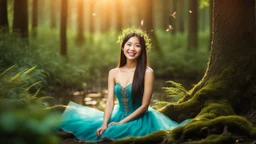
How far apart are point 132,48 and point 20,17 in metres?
10.3

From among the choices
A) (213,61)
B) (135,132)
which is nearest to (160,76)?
(213,61)

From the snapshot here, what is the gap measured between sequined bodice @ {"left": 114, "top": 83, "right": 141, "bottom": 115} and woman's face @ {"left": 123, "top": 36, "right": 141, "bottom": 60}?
1.53ft

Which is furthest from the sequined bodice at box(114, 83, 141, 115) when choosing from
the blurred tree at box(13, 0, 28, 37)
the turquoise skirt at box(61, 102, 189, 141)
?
the blurred tree at box(13, 0, 28, 37)

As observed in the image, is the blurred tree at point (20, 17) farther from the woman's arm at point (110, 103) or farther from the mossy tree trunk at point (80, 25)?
the mossy tree trunk at point (80, 25)

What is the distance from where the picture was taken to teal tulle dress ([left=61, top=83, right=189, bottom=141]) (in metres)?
7.54

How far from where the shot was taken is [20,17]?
1725 centimetres

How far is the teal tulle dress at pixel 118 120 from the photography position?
7535 mm

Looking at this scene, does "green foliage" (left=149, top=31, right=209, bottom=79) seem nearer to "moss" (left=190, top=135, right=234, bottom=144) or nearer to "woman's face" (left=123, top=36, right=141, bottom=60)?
"woman's face" (left=123, top=36, right=141, bottom=60)

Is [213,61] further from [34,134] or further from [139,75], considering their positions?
[34,134]

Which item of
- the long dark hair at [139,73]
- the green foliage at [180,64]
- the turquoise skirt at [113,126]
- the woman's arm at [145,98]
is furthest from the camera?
the green foliage at [180,64]

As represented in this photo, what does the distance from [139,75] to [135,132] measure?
89cm

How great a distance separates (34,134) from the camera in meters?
2.87

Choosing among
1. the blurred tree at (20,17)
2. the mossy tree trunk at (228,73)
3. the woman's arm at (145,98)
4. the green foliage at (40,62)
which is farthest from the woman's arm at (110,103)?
the blurred tree at (20,17)

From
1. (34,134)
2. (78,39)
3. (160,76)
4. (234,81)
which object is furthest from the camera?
(78,39)
